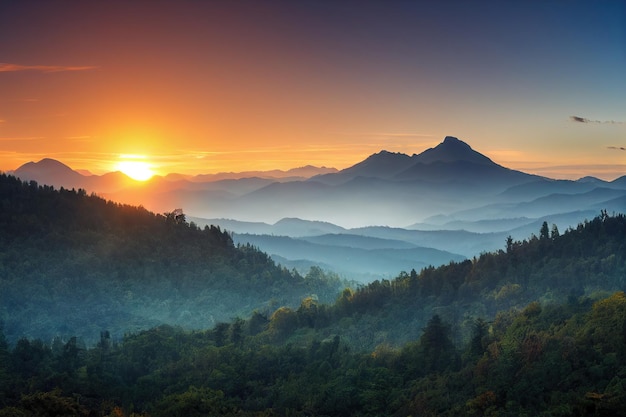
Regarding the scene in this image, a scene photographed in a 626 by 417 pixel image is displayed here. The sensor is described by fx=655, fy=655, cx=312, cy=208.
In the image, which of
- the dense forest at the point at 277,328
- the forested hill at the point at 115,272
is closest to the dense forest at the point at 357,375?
the dense forest at the point at 277,328

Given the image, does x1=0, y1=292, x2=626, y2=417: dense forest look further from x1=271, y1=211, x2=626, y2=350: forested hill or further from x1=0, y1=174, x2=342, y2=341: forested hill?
x1=0, y1=174, x2=342, y2=341: forested hill

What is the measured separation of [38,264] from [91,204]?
2389cm

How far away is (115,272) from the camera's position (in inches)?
4727

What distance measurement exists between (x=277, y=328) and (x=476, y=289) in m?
25.5

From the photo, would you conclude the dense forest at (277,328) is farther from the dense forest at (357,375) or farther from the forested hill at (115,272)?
the forested hill at (115,272)

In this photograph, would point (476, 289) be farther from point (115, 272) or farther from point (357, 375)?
point (115, 272)

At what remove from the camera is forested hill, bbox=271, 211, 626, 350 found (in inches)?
2948

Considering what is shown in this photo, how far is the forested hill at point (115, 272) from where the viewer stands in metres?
103

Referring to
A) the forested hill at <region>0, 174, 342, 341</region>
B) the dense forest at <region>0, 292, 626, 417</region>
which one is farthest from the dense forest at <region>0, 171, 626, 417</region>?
the forested hill at <region>0, 174, 342, 341</region>

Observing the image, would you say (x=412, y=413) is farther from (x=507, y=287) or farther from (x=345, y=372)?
(x=507, y=287)

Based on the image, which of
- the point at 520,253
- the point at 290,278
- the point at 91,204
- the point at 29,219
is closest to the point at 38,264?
the point at 29,219

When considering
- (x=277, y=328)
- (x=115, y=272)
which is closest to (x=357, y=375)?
(x=277, y=328)

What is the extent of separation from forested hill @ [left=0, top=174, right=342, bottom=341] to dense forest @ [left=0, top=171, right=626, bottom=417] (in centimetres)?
34

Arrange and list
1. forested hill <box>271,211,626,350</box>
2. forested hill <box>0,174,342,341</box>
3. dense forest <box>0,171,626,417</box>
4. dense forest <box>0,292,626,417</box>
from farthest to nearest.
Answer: forested hill <box>0,174,342,341</box> → forested hill <box>271,211,626,350</box> → dense forest <box>0,171,626,417</box> → dense forest <box>0,292,626,417</box>
